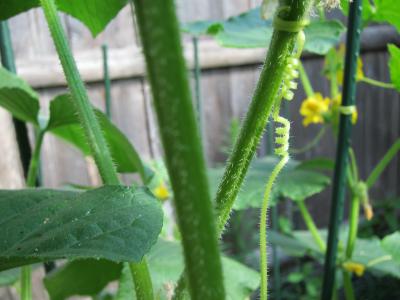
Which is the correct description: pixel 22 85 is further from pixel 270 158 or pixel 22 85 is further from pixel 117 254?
pixel 270 158

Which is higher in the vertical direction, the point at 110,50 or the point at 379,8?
the point at 379,8

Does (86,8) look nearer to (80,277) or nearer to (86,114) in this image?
(86,114)

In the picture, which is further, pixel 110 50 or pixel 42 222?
pixel 110 50

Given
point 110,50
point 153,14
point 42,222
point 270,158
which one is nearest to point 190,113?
point 153,14

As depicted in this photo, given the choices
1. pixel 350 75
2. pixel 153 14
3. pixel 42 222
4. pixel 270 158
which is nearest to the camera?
pixel 153 14

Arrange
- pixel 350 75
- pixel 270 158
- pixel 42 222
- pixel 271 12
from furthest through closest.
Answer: pixel 270 158 → pixel 350 75 → pixel 42 222 → pixel 271 12

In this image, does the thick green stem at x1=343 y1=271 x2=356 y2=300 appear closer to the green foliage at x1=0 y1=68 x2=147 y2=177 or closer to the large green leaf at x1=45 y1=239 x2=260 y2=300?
the large green leaf at x1=45 y1=239 x2=260 y2=300
